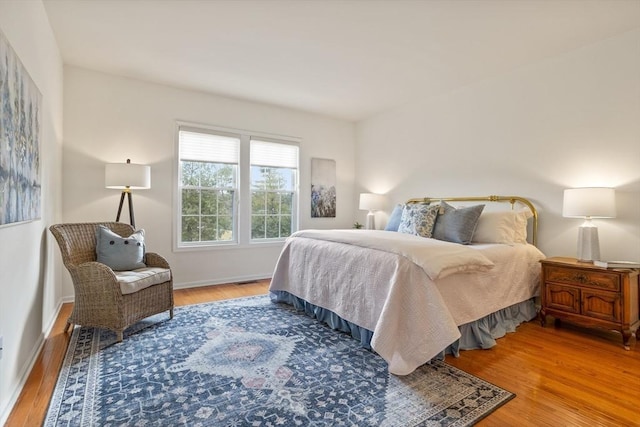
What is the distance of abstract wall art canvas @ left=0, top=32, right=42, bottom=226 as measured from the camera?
5.27 ft

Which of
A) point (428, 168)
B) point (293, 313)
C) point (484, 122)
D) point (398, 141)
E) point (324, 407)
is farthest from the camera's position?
point (398, 141)

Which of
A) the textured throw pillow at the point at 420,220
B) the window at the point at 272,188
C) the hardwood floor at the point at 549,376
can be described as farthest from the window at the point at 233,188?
the textured throw pillow at the point at 420,220

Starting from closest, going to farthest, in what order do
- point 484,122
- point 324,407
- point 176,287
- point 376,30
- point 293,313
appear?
1. point 324,407
2. point 376,30
3. point 293,313
4. point 484,122
5. point 176,287

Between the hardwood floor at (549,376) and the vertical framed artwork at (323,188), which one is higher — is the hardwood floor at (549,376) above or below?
below

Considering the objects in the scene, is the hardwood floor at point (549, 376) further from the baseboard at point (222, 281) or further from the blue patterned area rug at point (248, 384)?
the baseboard at point (222, 281)

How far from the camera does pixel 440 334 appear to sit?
81.6 inches

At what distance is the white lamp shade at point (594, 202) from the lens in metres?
2.75

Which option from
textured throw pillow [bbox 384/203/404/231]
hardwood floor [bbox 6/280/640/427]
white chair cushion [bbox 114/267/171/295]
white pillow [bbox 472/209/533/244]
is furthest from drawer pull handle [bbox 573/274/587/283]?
white chair cushion [bbox 114/267/171/295]

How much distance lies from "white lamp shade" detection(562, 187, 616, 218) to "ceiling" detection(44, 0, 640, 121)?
4.61ft

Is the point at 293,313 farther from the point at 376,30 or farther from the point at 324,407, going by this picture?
the point at 376,30

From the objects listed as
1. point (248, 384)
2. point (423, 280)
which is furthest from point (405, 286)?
point (248, 384)

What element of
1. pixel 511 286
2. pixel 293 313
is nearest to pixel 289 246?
pixel 293 313

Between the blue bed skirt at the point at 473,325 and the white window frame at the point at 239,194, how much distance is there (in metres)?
1.50

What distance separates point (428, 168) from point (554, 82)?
1703 mm
